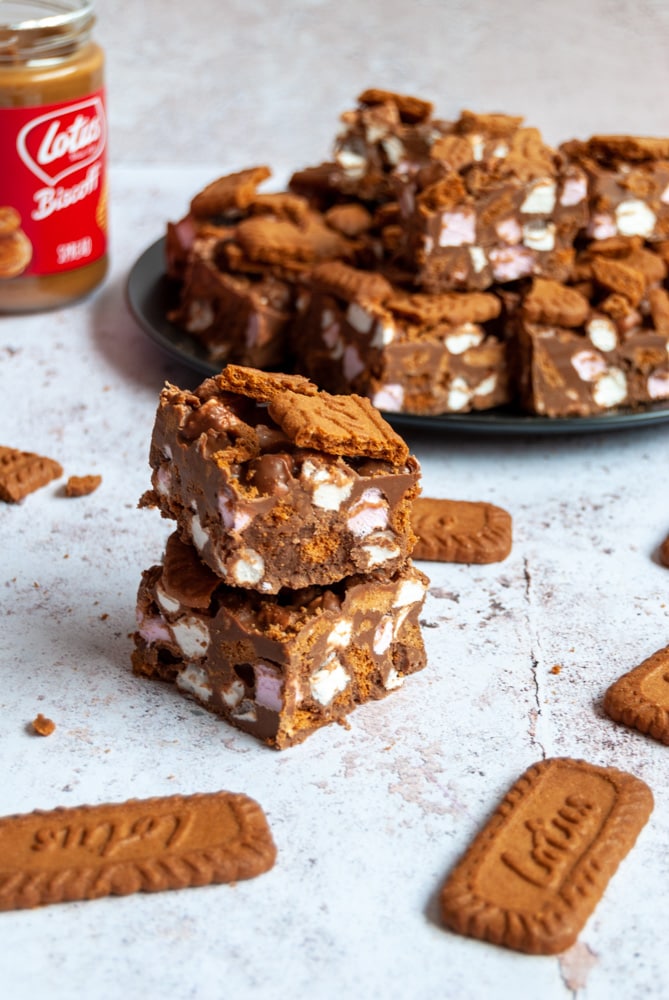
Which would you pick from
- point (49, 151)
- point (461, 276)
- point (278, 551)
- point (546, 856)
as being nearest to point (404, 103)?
point (461, 276)

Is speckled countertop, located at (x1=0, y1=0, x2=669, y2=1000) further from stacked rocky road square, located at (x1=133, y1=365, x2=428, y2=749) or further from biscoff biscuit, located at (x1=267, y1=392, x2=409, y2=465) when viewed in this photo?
biscoff biscuit, located at (x1=267, y1=392, x2=409, y2=465)

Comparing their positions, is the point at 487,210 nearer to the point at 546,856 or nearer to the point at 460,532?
the point at 460,532

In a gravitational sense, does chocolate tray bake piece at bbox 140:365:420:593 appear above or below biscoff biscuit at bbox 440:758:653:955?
Answer: above

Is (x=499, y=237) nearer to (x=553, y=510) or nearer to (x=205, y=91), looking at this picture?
(x=553, y=510)

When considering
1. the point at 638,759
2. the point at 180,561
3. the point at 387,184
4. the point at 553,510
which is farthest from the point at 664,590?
the point at 387,184

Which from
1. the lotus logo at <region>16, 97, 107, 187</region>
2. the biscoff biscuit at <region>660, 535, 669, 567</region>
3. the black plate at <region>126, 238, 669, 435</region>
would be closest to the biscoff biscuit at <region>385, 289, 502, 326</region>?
the black plate at <region>126, 238, 669, 435</region>
